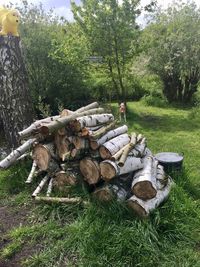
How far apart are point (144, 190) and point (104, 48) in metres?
7.57

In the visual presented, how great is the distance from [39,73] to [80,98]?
6.14 feet

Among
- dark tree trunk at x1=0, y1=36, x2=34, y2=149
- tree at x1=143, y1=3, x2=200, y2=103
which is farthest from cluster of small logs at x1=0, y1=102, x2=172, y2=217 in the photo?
tree at x1=143, y1=3, x2=200, y2=103

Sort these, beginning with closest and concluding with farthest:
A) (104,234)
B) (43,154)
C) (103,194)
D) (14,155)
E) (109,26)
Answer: (104,234), (103,194), (43,154), (14,155), (109,26)

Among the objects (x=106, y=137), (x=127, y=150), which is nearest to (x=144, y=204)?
(x=127, y=150)

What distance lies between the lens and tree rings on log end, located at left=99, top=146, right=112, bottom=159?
16.1ft

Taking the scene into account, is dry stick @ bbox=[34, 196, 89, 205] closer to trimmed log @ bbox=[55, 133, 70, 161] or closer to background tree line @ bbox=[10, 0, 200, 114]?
trimmed log @ bbox=[55, 133, 70, 161]

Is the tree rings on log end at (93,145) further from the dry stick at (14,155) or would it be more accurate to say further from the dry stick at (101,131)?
the dry stick at (14,155)

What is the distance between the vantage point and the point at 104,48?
36.7 feet

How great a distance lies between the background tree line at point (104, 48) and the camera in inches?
428

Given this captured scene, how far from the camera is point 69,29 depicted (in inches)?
493

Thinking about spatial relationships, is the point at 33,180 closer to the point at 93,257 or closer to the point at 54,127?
the point at 54,127

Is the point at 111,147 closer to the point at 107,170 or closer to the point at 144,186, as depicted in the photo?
the point at 107,170

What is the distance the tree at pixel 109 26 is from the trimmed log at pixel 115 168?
6.84 m

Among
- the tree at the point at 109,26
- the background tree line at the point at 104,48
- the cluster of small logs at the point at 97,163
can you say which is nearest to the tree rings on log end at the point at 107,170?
the cluster of small logs at the point at 97,163
